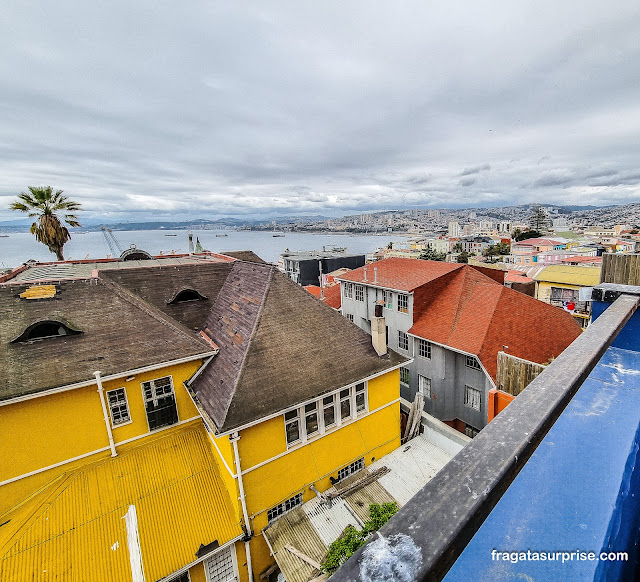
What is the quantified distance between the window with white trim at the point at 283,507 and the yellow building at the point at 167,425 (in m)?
0.05

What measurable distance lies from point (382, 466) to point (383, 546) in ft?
44.1

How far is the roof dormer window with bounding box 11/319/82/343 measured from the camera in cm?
1059

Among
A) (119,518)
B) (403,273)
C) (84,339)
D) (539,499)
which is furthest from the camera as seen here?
(403,273)

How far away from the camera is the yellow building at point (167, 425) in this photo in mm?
9039

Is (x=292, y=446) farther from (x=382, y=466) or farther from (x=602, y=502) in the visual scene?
(x=602, y=502)

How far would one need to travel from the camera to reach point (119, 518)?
30.5 feet

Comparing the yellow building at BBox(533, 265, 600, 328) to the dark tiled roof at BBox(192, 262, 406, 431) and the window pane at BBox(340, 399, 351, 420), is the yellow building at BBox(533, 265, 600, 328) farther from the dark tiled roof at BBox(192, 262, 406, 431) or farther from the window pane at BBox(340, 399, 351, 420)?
the window pane at BBox(340, 399, 351, 420)

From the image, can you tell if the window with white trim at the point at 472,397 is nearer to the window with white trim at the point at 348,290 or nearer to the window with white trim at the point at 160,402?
the window with white trim at the point at 348,290

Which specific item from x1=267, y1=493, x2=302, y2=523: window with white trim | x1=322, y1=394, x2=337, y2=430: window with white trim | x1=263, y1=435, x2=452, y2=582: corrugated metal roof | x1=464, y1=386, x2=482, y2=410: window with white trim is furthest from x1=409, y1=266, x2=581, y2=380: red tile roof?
x1=267, y1=493, x2=302, y2=523: window with white trim

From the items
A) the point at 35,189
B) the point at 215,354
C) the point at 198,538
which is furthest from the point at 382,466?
the point at 35,189

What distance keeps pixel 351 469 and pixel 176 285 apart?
37.4 feet

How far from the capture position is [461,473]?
4.15ft

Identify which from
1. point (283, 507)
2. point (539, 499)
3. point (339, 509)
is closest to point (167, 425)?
point (283, 507)

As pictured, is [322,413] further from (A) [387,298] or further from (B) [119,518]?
(A) [387,298]
